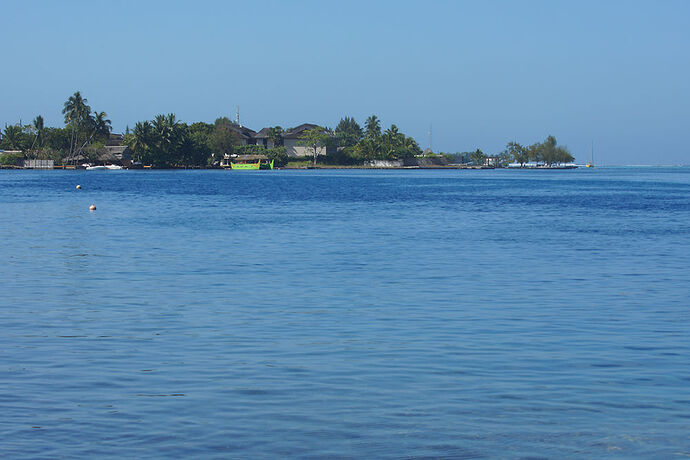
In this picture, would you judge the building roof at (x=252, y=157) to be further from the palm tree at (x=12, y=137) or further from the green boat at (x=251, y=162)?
the palm tree at (x=12, y=137)

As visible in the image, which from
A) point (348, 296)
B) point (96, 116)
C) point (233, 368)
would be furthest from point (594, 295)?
point (96, 116)

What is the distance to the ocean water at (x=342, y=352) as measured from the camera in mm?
8367

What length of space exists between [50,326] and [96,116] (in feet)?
559

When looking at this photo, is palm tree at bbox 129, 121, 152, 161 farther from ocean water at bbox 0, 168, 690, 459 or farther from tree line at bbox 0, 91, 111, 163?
ocean water at bbox 0, 168, 690, 459

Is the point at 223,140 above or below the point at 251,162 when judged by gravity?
above

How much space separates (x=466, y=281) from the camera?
20.4 m

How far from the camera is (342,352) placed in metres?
12.2

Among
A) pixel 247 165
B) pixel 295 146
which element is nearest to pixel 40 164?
pixel 247 165

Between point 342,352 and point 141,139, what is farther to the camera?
point 141,139

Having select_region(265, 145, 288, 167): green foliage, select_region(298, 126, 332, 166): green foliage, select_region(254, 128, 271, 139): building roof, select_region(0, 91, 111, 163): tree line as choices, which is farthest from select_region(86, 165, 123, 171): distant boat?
select_region(298, 126, 332, 166): green foliage

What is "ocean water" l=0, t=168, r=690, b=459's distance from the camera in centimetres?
837

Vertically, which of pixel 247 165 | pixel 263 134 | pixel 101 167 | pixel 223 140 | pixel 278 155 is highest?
pixel 263 134

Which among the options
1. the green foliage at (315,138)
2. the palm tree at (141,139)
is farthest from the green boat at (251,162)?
the palm tree at (141,139)

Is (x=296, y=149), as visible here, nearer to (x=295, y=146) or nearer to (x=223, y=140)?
(x=295, y=146)
